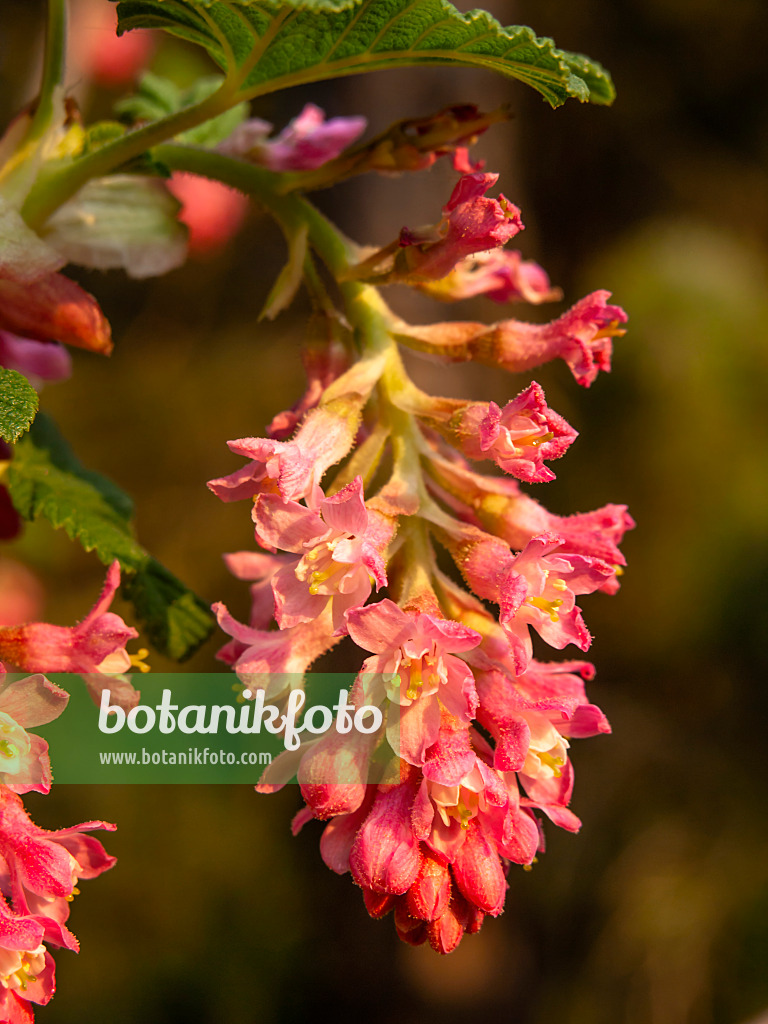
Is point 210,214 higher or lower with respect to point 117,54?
lower

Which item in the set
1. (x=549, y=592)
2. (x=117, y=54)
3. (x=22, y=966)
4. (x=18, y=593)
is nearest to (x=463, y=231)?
(x=549, y=592)

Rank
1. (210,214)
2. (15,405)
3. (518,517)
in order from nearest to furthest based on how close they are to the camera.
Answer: (15,405) → (518,517) → (210,214)

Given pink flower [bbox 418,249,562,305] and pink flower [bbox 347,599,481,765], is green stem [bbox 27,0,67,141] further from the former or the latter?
pink flower [bbox 347,599,481,765]

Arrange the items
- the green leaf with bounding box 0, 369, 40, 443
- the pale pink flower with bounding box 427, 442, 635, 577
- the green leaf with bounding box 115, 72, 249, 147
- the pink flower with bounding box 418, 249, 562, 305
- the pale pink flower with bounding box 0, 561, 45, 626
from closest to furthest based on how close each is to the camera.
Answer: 1. the green leaf with bounding box 0, 369, 40, 443
2. the pale pink flower with bounding box 427, 442, 635, 577
3. the pink flower with bounding box 418, 249, 562, 305
4. the green leaf with bounding box 115, 72, 249, 147
5. the pale pink flower with bounding box 0, 561, 45, 626

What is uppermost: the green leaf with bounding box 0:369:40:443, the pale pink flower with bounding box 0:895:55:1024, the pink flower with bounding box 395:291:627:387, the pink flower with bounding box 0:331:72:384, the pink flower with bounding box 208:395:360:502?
the pink flower with bounding box 395:291:627:387

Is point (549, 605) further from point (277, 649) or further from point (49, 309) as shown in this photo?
point (49, 309)

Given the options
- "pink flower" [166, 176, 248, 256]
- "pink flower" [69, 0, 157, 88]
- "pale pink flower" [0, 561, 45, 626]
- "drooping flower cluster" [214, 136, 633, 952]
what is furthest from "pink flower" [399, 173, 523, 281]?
"pink flower" [69, 0, 157, 88]
